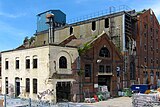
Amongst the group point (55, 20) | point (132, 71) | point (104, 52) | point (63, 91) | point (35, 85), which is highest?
point (55, 20)

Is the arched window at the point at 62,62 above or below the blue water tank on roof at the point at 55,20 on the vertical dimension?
below

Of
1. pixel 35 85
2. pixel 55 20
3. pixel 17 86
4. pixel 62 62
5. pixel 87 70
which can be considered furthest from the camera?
pixel 55 20

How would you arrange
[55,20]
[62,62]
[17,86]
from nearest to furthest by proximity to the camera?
1. [62,62]
2. [17,86]
3. [55,20]

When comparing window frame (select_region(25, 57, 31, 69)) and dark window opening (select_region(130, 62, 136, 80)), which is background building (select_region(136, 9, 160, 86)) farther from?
window frame (select_region(25, 57, 31, 69))

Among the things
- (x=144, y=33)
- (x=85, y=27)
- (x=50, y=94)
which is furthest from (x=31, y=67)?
(x=144, y=33)

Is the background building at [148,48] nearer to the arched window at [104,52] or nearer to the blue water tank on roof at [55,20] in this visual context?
the arched window at [104,52]

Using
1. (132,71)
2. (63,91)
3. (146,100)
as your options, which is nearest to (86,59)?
(63,91)

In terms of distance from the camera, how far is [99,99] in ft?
115

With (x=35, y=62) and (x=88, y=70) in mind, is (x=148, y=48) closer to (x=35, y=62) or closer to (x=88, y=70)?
(x=88, y=70)

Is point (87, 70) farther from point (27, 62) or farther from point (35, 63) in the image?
point (27, 62)

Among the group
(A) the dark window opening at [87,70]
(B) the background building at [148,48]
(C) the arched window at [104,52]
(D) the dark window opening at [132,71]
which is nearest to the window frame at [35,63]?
(A) the dark window opening at [87,70]

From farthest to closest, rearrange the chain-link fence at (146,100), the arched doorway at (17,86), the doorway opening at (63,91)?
the arched doorway at (17,86)
the doorway opening at (63,91)
the chain-link fence at (146,100)

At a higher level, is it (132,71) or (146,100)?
(132,71)

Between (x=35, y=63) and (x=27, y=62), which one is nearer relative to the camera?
(x=35, y=63)
